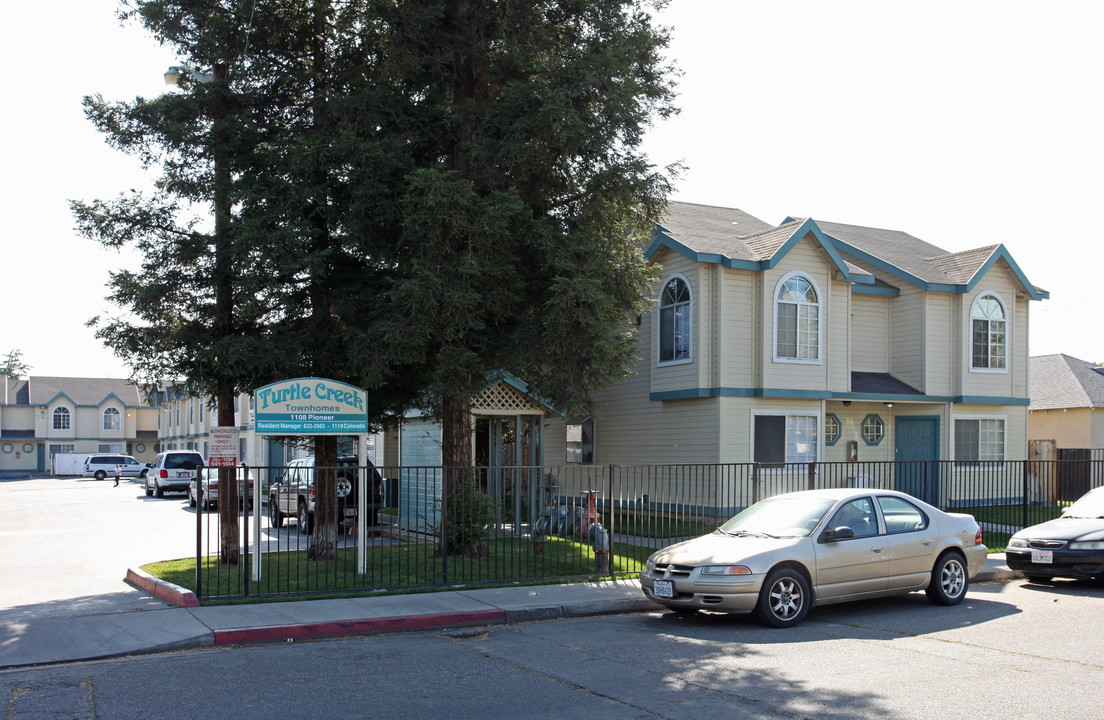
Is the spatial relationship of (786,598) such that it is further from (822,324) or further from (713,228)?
(713,228)

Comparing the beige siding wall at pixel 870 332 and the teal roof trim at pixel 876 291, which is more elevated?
the teal roof trim at pixel 876 291

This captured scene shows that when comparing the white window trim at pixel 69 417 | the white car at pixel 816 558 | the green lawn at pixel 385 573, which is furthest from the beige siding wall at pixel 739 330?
the white window trim at pixel 69 417

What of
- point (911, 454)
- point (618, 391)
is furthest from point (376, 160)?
point (911, 454)

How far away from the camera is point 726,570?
9.61 m

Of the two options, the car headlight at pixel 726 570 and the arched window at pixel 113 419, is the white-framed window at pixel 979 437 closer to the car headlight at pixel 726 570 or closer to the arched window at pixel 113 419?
the car headlight at pixel 726 570

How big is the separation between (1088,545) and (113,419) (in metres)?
75.4

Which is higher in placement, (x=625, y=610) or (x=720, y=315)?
(x=720, y=315)

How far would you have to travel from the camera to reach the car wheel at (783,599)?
9.60m

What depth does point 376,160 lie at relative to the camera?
510 inches

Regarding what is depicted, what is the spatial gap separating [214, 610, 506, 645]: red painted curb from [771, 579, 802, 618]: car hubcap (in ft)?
9.97

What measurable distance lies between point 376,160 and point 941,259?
1810 cm

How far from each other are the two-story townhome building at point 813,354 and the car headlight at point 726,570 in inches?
403

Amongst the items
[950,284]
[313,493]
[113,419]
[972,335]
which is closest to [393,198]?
[313,493]

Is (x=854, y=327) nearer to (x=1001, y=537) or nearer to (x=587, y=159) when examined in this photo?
(x=1001, y=537)
